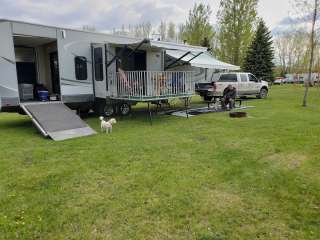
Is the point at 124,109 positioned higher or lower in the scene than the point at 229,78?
lower

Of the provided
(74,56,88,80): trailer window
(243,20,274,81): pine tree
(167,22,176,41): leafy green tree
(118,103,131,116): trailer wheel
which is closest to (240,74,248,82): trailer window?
(118,103,131,116): trailer wheel

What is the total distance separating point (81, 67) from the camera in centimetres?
934

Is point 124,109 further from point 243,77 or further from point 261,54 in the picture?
point 261,54

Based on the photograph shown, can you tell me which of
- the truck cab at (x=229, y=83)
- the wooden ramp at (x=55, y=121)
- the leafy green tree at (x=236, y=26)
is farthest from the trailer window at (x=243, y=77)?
the leafy green tree at (x=236, y=26)

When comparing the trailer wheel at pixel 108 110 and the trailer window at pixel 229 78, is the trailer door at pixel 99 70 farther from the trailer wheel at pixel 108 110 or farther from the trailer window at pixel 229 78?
the trailer window at pixel 229 78

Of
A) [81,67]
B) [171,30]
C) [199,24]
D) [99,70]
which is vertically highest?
[171,30]

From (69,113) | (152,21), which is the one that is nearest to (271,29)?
(152,21)

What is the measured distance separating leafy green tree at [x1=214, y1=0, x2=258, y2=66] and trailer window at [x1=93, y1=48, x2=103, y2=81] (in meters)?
22.3

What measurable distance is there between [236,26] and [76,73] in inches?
924

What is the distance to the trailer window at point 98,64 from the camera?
9555 millimetres

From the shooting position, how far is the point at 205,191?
3.60 m

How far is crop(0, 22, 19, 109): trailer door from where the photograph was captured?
24.0 feet

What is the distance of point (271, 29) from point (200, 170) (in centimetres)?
2897

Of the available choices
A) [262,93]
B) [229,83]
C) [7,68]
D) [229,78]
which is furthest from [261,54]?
[7,68]
